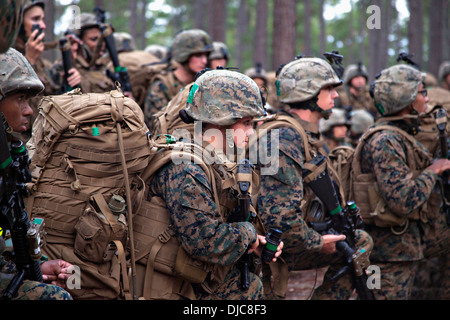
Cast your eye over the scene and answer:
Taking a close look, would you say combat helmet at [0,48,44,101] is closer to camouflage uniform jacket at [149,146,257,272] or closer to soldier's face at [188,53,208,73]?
camouflage uniform jacket at [149,146,257,272]

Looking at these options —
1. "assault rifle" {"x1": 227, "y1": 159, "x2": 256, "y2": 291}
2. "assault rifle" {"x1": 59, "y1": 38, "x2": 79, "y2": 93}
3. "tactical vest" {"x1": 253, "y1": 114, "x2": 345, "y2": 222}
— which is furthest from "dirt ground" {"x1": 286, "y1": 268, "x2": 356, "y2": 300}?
"assault rifle" {"x1": 59, "y1": 38, "x2": 79, "y2": 93}

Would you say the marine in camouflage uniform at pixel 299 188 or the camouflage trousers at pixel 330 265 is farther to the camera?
the camouflage trousers at pixel 330 265

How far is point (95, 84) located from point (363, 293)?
4.70 m

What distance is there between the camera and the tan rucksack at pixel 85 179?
3.59m

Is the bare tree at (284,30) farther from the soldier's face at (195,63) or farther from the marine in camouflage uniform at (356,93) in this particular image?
the soldier's face at (195,63)

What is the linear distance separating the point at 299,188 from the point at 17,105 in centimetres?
250

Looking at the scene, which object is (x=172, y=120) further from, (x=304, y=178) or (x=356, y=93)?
(x=356, y=93)

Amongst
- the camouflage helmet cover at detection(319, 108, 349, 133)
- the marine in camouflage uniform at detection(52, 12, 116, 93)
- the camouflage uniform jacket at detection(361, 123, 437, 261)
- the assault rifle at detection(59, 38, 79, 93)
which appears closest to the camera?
the camouflage uniform jacket at detection(361, 123, 437, 261)

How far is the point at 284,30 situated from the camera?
13.2 meters

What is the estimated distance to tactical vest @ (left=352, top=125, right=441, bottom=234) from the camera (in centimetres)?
596

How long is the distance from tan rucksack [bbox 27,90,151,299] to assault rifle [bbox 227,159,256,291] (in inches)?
31.0

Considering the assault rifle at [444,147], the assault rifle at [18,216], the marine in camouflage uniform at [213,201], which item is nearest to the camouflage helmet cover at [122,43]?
the assault rifle at [444,147]

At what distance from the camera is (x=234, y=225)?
3949 millimetres

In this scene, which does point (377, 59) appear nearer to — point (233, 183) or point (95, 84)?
point (95, 84)
